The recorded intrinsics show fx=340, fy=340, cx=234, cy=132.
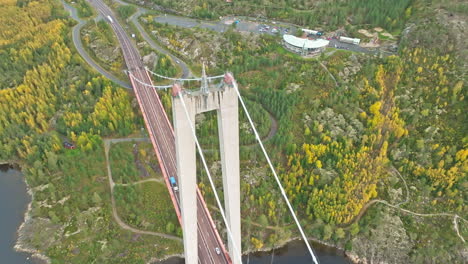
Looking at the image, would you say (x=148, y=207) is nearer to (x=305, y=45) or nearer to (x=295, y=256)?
(x=295, y=256)

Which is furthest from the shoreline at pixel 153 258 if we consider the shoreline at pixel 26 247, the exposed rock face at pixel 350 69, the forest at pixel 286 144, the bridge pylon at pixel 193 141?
the exposed rock face at pixel 350 69

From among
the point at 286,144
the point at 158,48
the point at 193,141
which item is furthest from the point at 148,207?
the point at 158,48

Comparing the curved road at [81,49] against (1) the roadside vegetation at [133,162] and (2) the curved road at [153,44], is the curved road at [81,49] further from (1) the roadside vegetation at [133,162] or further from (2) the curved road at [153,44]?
(1) the roadside vegetation at [133,162]

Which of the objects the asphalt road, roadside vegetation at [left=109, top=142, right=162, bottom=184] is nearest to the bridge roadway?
roadside vegetation at [left=109, top=142, right=162, bottom=184]

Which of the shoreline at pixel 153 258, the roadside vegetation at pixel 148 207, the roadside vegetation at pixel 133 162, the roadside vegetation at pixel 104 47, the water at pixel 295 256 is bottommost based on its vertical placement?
the water at pixel 295 256

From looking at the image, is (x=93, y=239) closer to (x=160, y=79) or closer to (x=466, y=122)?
(x=160, y=79)

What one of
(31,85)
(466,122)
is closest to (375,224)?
(466,122)
